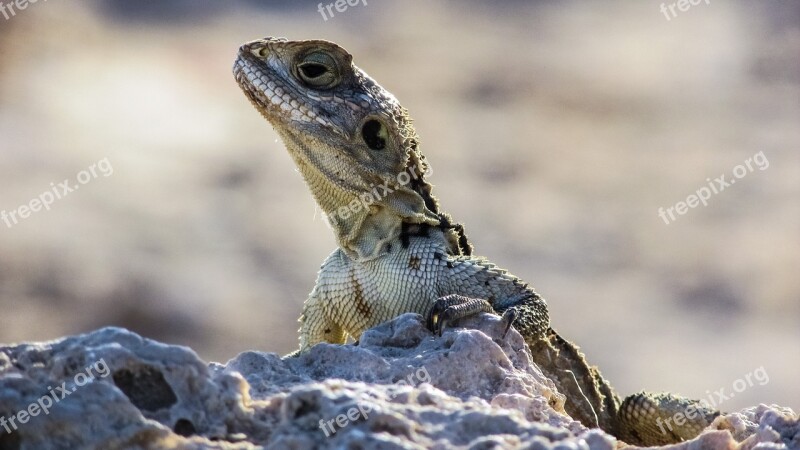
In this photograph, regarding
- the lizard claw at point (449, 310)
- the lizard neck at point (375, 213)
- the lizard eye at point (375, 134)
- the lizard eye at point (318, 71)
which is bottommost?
the lizard claw at point (449, 310)

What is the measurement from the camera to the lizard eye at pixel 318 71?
21.5ft

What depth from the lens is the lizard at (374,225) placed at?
616 cm

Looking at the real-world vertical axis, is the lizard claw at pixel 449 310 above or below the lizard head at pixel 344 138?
below

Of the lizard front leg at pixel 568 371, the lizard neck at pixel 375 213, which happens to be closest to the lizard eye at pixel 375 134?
the lizard neck at pixel 375 213

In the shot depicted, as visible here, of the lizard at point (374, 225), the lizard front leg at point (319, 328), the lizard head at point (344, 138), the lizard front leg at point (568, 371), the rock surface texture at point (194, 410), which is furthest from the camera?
the lizard front leg at point (319, 328)

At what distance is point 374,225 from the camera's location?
6.45 meters

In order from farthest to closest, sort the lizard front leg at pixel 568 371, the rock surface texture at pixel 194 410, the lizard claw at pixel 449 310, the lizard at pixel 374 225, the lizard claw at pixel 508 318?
the lizard at pixel 374 225
the lizard front leg at pixel 568 371
the lizard claw at pixel 508 318
the lizard claw at pixel 449 310
the rock surface texture at pixel 194 410

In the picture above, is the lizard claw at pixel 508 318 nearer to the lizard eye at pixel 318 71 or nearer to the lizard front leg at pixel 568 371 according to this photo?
the lizard front leg at pixel 568 371

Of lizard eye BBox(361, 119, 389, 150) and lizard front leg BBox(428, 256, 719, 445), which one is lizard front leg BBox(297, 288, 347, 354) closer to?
lizard front leg BBox(428, 256, 719, 445)

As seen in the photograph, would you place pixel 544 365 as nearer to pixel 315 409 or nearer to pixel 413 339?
pixel 413 339

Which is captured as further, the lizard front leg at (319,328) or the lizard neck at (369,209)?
the lizard front leg at (319,328)

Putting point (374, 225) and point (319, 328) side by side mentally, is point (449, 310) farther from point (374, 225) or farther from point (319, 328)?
point (319, 328)

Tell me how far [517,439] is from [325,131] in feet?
10.5

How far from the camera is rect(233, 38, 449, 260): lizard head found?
6.40 meters
